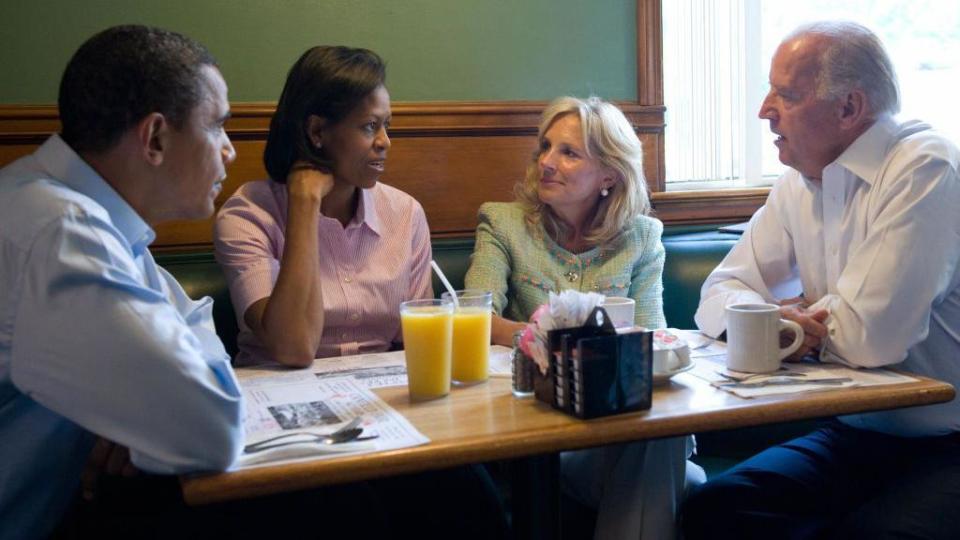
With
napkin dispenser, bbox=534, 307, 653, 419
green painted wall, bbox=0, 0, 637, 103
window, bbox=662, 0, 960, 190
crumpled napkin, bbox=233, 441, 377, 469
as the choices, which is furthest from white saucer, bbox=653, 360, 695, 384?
window, bbox=662, 0, 960, 190

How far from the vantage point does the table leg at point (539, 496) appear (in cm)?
138

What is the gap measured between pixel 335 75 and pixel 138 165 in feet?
2.42

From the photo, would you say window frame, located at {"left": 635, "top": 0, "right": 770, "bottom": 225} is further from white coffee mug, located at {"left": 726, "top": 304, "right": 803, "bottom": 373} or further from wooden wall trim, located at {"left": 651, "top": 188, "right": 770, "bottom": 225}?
white coffee mug, located at {"left": 726, "top": 304, "right": 803, "bottom": 373}

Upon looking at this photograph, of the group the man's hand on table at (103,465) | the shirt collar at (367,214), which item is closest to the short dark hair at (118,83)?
the man's hand on table at (103,465)

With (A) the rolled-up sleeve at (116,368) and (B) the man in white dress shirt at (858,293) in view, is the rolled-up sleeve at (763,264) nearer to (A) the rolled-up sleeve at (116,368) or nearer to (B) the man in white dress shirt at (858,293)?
(B) the man in white dress shirt at (858,293)

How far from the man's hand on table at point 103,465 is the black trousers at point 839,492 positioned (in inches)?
39.8

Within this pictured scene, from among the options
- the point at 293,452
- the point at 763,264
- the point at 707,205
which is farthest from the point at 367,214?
the point at 707,205

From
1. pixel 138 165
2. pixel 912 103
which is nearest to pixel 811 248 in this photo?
pixel 138 165

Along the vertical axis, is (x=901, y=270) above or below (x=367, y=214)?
below

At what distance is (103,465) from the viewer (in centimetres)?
133

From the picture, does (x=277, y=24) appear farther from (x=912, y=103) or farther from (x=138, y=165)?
(x=912, y=103)

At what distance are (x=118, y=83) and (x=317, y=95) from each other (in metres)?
0.75

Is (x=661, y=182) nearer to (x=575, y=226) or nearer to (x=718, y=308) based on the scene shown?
(x=575, y=226)

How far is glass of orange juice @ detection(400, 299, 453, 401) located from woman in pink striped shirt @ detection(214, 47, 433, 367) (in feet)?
1.69
